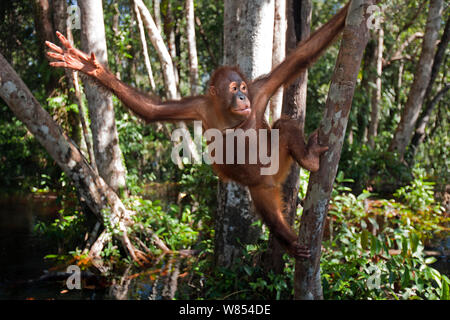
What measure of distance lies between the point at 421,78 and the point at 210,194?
510cm

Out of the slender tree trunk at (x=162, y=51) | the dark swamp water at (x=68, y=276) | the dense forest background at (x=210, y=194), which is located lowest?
the dark swamp water at (x=68, y=276)

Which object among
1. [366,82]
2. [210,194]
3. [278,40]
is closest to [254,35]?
[278,40]

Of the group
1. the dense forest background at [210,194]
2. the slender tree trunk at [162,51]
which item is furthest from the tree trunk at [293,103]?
the slender tree trunk at [162,51]

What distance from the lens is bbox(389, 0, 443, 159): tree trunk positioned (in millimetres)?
7902

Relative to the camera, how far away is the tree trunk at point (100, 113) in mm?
5625

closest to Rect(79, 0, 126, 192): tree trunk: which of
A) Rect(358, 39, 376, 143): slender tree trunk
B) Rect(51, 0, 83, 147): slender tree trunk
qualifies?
Rect(51, 0, 83, 147): slender tree trunk

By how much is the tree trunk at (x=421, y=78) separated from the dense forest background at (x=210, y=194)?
0.02m

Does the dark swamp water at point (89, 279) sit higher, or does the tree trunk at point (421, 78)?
the tree trunk at point (421, 78)

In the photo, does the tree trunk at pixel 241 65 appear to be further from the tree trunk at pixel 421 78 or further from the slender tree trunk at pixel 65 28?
the tree trunk at pixel 421 78

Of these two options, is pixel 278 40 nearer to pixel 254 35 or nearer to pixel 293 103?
pixel 254 35

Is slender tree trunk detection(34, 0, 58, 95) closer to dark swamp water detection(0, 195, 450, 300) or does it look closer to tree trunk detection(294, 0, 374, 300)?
dark swamp water detection(0, 195, 450, 300)

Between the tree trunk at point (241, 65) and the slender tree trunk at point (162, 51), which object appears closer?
the tree trunk at point (241, 65)

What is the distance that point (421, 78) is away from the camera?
812 cm
